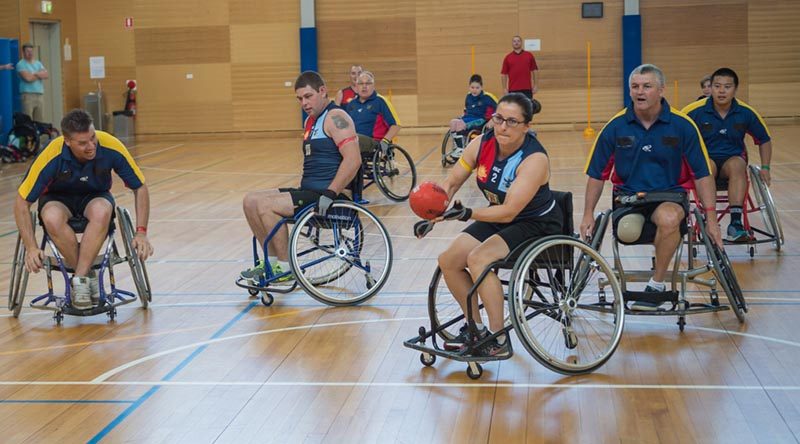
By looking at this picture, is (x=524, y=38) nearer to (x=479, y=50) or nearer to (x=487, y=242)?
(x=479, y=50)

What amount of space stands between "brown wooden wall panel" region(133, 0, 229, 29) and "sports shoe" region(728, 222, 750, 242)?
13.4 meters


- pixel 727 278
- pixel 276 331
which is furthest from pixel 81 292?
pixel 727 278

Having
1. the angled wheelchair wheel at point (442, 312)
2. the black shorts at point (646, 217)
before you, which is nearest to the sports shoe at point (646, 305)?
the black shorts at point (646, 217)

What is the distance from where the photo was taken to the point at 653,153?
488 centimetres

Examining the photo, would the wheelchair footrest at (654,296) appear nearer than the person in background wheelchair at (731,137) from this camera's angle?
Yes

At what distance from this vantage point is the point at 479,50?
17.9 meters

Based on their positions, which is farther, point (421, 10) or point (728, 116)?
point (421, 10)

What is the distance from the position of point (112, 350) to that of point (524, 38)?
1404 cm

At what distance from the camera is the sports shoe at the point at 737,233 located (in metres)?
6.34

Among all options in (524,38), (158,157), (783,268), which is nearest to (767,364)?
(783,268)

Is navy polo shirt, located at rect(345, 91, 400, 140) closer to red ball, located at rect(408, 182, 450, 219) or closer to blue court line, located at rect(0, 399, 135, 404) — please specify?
red ball, located at rect(408, 182, 450, 219)

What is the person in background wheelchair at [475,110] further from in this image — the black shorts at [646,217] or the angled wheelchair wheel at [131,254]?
the black shorts at [646,217]

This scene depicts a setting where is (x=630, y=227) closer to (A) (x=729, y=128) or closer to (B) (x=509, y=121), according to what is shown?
(B) (x=509, y=121)

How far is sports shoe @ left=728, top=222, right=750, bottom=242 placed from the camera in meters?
6.34
